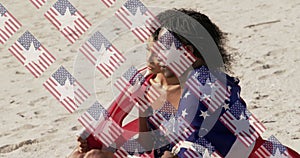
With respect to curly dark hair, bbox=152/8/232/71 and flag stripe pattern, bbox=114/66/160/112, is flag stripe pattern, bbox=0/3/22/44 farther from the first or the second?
curly dark hair, bbox=152/8/232/71

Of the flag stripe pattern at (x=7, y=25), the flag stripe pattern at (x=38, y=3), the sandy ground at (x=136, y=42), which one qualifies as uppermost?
the flag stripe pattern at (x=7, y=25)

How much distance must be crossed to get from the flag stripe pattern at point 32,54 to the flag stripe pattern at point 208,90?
2.31 meters

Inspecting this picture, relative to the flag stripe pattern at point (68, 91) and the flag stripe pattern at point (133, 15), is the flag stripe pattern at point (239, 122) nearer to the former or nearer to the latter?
the flag stripe pattern at point (68, 91)

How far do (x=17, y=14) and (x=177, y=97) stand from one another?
3573mm

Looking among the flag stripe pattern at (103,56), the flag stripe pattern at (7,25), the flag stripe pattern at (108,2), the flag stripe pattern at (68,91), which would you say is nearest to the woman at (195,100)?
the flag stripe pattern at (103,56)

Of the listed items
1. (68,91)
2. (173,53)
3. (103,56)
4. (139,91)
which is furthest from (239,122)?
(68,91)

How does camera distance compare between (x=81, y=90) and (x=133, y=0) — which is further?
(x=133, y=0)

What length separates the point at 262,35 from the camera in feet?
16.0

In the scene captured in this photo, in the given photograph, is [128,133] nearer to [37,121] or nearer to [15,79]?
[37,121]

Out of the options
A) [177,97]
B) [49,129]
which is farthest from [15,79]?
[177,97]

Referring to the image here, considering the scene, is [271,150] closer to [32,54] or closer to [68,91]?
[68,91]

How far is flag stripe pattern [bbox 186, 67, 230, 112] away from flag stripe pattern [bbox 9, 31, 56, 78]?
7.57 ft

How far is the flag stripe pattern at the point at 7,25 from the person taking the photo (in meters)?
5.39

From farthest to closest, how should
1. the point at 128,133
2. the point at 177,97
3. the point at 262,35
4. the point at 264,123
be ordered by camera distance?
1. the point at 262,35
2. the point at 264,123
3. the point at 128,133
4. the point at 177,97
